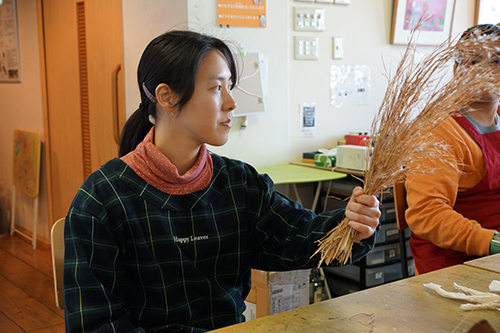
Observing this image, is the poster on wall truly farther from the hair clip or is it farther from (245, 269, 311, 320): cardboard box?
the hair clip

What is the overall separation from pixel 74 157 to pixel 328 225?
3.13 metres

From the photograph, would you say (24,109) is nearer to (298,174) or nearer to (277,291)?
(298,174)

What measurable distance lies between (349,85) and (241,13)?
1.00 m

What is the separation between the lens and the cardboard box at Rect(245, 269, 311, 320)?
2627 millimetres

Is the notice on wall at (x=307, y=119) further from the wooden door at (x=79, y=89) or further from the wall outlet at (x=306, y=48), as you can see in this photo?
the wooden door at (x=79, y=89)

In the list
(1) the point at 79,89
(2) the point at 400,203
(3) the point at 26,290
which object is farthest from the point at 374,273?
(1) the point at 79,89

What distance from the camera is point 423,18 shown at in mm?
3986

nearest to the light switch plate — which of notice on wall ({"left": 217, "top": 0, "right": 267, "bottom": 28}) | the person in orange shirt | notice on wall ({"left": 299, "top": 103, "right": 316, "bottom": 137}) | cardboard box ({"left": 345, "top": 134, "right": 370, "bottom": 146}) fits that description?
notice on wall ({"left": 217, "top": 0, "right": 267, "bottom": 28})

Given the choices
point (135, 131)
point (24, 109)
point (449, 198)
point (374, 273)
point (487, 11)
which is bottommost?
point (374, 273)

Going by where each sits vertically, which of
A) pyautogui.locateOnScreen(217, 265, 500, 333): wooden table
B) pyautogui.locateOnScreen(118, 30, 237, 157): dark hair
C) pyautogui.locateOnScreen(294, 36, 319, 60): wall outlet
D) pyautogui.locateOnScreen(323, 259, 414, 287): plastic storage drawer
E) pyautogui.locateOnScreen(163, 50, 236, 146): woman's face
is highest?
pyautogui.locateOnScreen(294, 36, 319, 60): wall outlet

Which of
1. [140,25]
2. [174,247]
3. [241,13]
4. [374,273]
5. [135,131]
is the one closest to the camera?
[174,247]

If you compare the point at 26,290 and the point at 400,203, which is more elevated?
the point at 400,203

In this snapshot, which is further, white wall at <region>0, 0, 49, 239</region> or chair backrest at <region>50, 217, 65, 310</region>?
white wall at <region>0, 0, 49, 239</region>

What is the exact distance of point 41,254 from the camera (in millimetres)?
4395
